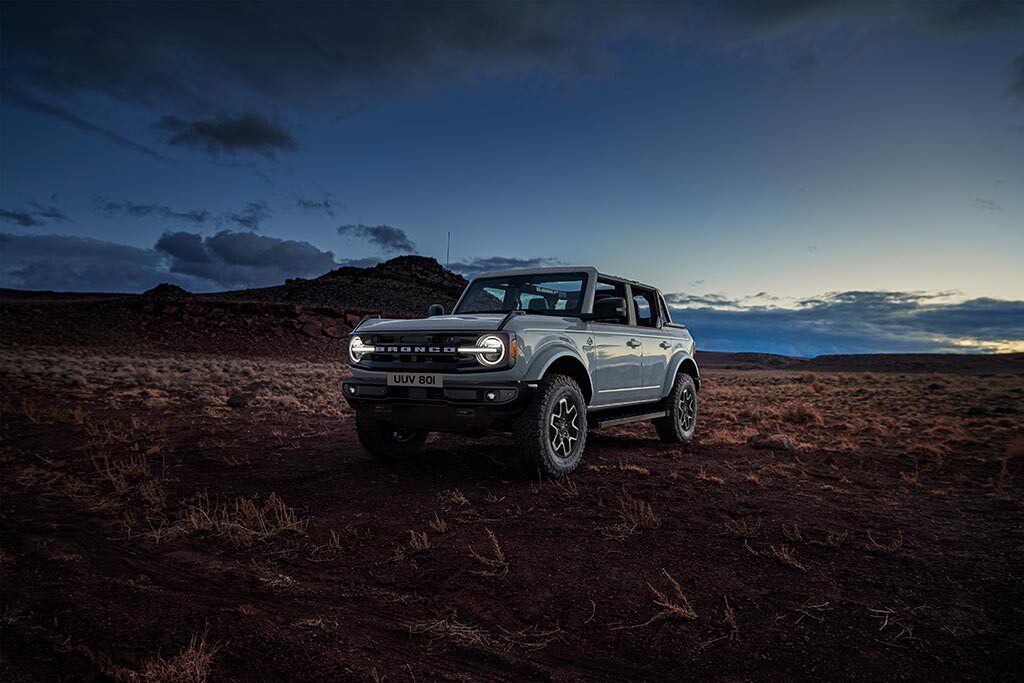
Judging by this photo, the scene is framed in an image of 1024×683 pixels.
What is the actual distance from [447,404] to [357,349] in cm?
136

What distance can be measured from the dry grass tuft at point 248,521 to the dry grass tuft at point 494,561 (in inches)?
59.2

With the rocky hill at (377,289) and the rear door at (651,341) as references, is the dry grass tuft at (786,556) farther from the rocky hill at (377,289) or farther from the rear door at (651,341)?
the rocky hill at (377,289)

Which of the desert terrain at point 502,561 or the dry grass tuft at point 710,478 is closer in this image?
the desert terrain at point 502,561

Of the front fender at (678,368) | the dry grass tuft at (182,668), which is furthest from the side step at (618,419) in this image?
the dry grass tuft at (182,668)

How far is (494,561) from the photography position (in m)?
3.87

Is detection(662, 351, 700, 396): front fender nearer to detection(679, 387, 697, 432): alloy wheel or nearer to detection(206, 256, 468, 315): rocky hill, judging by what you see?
detection(679, 387, 697, 432): alloy wheel

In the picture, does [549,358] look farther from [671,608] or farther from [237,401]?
[237,401]

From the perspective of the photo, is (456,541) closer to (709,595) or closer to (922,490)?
(709,595)

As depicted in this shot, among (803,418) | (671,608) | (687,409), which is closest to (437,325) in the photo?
(671,608)

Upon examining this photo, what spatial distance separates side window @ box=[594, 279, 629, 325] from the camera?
7135 mm

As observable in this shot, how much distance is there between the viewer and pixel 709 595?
342 centimetres

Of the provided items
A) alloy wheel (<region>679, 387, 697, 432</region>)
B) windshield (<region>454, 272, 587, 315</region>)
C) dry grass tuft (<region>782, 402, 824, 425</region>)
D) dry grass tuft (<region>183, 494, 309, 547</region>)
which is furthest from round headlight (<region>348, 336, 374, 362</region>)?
dry grass tuft (<region>782, 402, 824, 425</region>)

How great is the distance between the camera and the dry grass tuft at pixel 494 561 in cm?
372

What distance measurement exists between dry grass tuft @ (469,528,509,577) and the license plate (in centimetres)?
177
